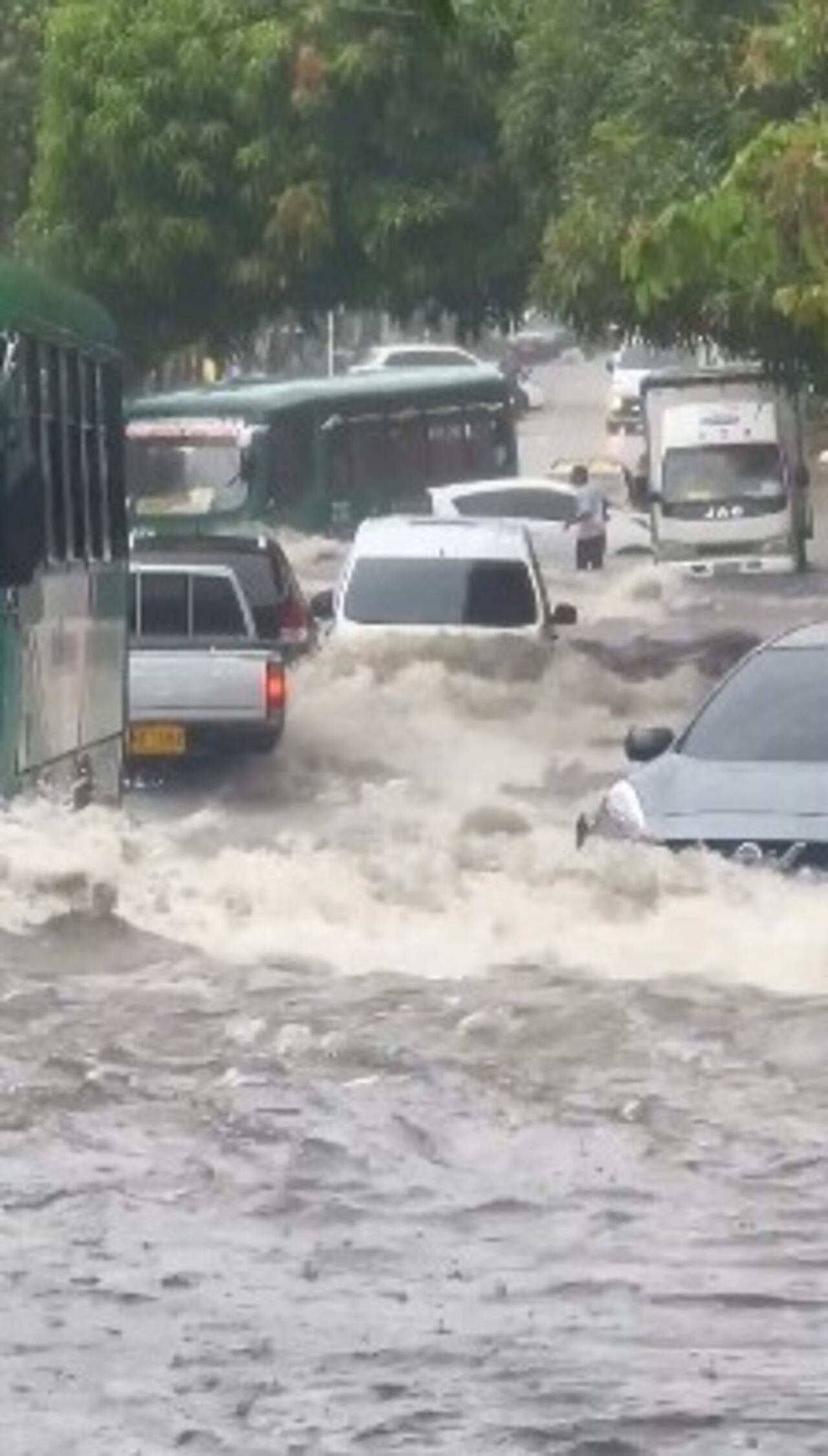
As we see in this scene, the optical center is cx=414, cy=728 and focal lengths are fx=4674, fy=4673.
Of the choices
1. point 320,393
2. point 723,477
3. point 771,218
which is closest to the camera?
point 771,218

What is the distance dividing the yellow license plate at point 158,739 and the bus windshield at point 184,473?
20258 millimetres

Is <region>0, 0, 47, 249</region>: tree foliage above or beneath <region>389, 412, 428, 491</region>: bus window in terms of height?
above

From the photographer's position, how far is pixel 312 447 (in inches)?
2046

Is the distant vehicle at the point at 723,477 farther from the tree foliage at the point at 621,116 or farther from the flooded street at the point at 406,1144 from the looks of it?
the flooded street at the point at 406,1144

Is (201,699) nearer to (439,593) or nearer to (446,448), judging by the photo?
(439,593)

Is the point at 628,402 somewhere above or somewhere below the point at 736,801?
below

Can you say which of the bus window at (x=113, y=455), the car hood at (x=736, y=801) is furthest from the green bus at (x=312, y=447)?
the car hood at (x=736, y=801)

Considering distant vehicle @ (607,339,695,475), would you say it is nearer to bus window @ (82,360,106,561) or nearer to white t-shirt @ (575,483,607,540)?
white t-shirt @ (575,483,607,540)

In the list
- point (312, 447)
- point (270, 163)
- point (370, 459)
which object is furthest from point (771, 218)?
point (370, 459)

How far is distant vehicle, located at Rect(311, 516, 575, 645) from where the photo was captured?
32.1 meters

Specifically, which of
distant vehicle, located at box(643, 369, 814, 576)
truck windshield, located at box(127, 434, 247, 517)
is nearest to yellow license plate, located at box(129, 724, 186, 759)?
truck windshield, located at box(127, 434, 247, 517)

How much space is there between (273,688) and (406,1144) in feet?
44.1

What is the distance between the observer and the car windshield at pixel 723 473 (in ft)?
179

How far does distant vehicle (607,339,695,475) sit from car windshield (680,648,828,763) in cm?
5018
